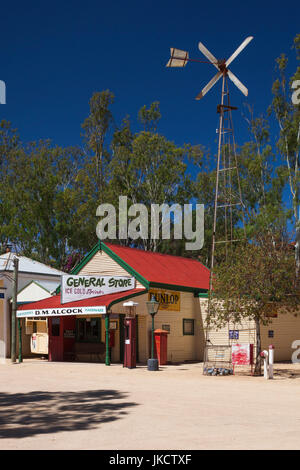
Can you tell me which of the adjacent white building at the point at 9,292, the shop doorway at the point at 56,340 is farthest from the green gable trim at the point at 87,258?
the shop doorway at the point at 56,340

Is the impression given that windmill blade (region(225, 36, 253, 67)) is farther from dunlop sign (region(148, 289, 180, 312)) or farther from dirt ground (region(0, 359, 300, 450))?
dirt ground (region(0, 359, 300, 450))

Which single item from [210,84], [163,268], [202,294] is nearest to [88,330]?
[163,268]

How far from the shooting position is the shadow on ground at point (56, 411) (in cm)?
990

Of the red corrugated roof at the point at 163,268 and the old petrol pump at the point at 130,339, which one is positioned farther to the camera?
the red corrugated roof at the point at 163,268

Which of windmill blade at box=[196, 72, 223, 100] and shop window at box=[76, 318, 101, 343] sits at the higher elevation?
windmill blade at box=[196, 72, 223, 100]

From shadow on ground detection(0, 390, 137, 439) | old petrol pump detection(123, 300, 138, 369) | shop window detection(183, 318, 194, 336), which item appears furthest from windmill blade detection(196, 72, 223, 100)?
shadow on ground detection(0, 390, 137, 439)

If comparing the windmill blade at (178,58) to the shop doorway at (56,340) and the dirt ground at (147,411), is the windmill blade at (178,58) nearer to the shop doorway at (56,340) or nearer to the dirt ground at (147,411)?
the shop doorway at (56,340)

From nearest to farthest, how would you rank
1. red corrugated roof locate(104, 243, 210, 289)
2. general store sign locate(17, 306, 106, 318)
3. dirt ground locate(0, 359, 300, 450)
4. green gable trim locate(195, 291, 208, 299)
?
dirt ground locate(0, 359, 300, 450), general store sign locate(17, 306, 106, 318), red corrugated roof locate(104, 243, 210, 289), green gable trim locate(195, 291, 208, 299)

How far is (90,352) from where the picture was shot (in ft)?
90.8

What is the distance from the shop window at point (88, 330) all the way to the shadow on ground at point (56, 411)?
41.1 ft

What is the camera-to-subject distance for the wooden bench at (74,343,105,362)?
2742cm

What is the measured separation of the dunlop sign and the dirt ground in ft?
21.4

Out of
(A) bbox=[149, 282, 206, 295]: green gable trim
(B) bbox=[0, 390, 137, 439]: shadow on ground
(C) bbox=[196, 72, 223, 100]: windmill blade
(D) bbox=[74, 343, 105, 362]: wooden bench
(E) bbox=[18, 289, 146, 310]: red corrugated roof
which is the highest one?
(C) bbox=[196, 72, 223, 100]: windmill blade

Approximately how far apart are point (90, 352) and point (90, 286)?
3.23 meters
